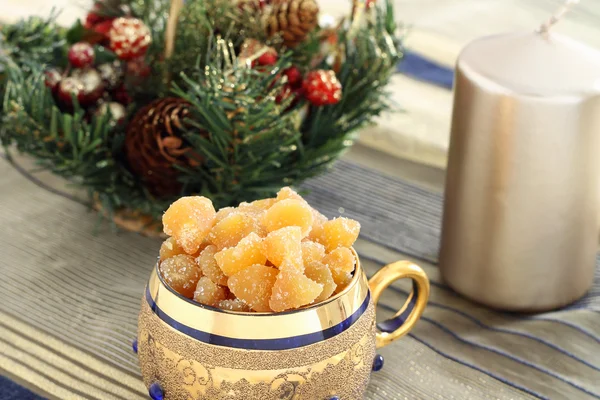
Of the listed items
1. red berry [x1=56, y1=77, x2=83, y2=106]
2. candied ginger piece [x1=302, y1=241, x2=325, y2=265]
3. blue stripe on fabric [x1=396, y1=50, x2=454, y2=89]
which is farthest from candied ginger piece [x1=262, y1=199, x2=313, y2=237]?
blue stripe on fabric [x1=396, y1=50, x2=454, y2=89]

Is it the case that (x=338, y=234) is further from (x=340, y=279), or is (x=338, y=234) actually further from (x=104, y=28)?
(x=104, y=28)

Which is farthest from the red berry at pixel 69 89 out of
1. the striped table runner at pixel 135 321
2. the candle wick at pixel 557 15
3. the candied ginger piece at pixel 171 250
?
the candle wick at pixel 557 15

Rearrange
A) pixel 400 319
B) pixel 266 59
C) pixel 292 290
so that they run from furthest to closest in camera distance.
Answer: pixel 266 59 → pixel 400 319 → pixel 292 290

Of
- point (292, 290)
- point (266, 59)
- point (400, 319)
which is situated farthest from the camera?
point (266, 59)

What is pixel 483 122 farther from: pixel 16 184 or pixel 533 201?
pixel 16 184

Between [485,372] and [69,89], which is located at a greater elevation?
[69,89]

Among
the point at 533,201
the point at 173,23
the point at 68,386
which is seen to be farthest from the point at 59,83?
the point at 533,201

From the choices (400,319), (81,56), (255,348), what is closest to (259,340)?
(255,348)
